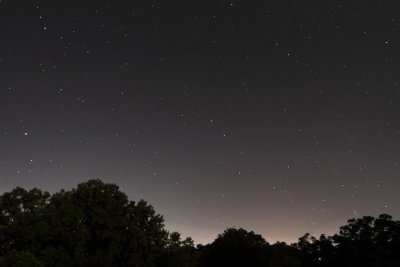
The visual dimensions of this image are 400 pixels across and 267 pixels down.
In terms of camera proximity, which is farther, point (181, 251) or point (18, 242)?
point (181, 251)

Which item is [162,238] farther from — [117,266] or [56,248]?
[56,248]

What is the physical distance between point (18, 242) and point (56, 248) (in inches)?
118

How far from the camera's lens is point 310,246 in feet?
179

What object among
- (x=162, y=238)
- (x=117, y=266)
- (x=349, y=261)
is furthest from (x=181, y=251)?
(x=349, y=261)

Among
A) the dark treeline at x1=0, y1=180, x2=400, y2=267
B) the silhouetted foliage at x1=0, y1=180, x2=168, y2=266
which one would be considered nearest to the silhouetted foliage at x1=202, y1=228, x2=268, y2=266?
the dark treeline at x1=0, y1=180, x2=400, y2=267

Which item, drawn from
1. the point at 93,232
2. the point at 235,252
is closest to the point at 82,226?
the point at 93,232

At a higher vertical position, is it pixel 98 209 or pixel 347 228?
pixel 347 228

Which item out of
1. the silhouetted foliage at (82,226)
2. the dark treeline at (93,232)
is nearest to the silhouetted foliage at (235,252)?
the dark treeline at (93,232)

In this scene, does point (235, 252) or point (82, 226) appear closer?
point (82, 226)

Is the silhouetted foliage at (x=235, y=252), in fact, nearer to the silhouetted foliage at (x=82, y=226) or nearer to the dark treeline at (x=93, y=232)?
the dark treeline at (x=93, y=232)

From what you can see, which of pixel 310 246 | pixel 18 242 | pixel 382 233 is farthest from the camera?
pixel 310 246

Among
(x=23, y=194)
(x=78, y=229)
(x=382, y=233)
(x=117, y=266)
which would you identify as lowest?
(x=117, y=266)

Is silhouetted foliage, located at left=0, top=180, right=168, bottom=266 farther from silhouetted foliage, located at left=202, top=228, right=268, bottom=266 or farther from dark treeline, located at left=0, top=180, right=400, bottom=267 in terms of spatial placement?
silhouetted foliage, located at left=202, top=228, right=268, bottom=266

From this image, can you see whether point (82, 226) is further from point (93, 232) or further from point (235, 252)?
point (235, 252)
